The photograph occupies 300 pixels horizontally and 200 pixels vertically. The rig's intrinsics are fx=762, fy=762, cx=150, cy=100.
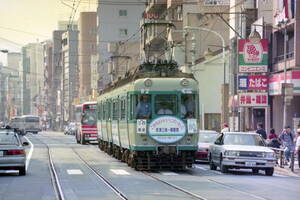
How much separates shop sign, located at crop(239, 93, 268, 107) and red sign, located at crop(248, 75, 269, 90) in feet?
4.93

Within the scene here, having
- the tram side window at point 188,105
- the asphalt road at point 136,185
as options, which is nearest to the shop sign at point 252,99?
the asphalt road at point 136,185

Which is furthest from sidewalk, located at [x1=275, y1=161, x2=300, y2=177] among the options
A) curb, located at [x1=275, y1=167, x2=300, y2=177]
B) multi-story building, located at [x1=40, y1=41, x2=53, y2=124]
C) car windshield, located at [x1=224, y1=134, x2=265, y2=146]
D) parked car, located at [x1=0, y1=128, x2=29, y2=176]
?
multi-story building, located at [x1=40, y1=41, x2=53, y2=124]

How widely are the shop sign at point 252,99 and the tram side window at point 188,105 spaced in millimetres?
12547

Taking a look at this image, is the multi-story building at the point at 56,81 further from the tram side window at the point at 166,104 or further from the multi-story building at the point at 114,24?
the tram side window at the point at 166,104

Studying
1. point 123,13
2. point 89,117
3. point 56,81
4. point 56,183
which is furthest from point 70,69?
point 56,183

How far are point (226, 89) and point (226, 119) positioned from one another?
89.5 inches

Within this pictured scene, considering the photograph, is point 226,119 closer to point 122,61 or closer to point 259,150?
point 259,150

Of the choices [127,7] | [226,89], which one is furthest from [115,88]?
[127,7]

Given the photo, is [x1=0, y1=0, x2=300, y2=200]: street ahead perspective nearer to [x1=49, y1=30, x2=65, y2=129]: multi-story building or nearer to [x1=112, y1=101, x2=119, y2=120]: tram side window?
[x1=112, y1=101, x2=119, y2=120]: tram side window

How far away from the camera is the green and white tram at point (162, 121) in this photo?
26.3m

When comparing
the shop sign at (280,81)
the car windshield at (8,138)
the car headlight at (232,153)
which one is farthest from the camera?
the shop sign at (280,81)

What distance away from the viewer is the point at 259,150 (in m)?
26.2

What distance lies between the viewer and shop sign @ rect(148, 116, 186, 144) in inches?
1035


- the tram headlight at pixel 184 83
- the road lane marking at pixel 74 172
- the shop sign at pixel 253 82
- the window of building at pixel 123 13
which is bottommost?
the road lane marking at pixel 74 172
